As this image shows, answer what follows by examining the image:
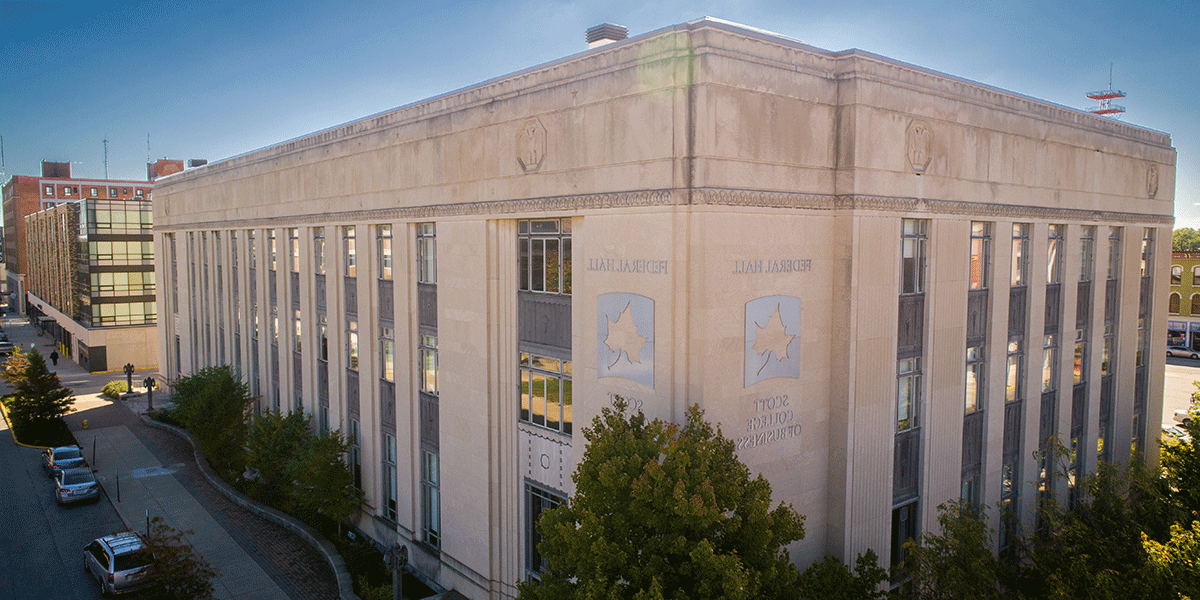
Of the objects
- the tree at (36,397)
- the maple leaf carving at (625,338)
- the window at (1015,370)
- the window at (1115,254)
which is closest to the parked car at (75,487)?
the tree at (36,397)

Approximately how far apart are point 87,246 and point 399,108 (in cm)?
5086

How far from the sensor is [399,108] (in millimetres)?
23312

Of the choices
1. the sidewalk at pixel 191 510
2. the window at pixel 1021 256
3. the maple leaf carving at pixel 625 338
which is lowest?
the sidewalk at pixel 191 510

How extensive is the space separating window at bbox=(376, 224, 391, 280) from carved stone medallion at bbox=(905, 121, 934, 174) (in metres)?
16.1

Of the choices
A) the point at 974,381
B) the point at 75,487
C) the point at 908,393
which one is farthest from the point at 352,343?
the point at 974,381

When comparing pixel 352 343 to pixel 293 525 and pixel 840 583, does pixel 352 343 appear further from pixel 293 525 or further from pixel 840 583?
pixel 840 583

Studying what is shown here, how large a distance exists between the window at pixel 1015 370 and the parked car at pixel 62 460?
117ft

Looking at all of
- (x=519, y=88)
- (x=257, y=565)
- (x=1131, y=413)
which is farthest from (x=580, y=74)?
(x=1131, y=413)

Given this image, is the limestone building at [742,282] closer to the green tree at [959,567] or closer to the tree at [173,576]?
the green tree at [959,567]

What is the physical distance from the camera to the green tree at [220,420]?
32781 millimetres

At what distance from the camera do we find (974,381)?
68.9ft

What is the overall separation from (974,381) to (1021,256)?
171 inches

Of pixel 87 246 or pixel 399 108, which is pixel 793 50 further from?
pixel 87 246

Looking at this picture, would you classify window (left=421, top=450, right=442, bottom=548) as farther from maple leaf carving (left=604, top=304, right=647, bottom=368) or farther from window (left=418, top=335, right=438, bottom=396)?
maple leaf carving (left=604, top=304, right=647, bottom=368)
